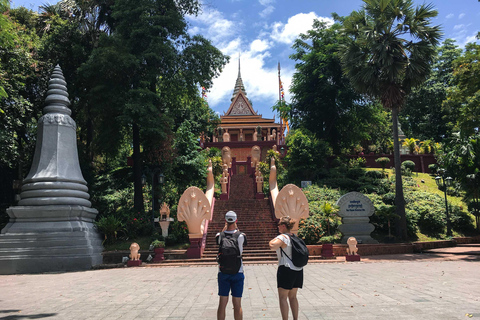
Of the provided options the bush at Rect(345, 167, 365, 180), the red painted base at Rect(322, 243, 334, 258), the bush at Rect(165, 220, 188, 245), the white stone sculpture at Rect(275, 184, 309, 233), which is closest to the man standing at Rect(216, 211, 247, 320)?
the white stone sculpture at Rect(275, 184, 309, 233)

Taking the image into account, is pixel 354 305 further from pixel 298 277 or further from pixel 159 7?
pixel 159 7

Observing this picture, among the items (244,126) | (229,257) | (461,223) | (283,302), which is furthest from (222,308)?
(244,126)

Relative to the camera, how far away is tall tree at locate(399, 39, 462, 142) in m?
37.2

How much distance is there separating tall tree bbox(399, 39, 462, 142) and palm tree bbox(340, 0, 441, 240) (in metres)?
20.9

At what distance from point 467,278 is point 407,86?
11.4 metres

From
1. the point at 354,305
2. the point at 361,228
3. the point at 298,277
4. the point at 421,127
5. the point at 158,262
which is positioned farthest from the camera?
the point at 421,127

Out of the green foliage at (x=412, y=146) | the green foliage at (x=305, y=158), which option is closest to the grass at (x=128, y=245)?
the green foliage at (x=305, y=158)

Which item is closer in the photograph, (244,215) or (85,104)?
(244,215)

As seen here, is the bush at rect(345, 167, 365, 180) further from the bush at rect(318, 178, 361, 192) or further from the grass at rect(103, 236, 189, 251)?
the grass at rect(103, 236, 189, 251)

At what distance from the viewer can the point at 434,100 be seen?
1481 inches

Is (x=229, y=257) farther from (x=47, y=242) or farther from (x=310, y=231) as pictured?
(x=310, y=231)

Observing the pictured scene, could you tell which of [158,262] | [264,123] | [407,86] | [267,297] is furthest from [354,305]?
[264,123]

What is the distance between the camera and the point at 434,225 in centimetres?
1784

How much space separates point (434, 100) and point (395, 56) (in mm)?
23639
